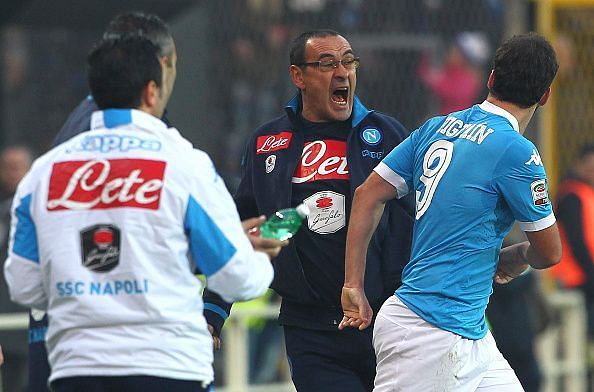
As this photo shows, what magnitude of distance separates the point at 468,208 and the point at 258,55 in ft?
19.5

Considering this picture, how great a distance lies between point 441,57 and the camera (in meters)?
10.9

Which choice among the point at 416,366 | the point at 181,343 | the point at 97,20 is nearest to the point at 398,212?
the point at 416,366

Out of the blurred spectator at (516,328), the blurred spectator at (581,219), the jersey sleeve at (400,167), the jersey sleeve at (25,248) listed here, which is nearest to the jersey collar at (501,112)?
the jersey sleeve at (400,167)

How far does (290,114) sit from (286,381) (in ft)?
14.2

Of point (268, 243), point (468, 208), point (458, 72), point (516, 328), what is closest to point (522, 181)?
point (468, 208)

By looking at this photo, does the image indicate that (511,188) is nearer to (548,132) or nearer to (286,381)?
(286,381)

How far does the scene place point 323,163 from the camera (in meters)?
5.61

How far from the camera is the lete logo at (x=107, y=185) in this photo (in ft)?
13.0

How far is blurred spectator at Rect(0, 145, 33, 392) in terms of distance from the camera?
8.37 meters

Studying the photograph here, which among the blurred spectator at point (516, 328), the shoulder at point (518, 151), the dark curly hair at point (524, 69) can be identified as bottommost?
the blurred spectator at point (516, 328)

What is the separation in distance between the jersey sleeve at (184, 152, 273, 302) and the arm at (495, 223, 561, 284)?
1.18 m

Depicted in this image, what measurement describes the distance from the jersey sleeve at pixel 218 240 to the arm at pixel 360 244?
100cm

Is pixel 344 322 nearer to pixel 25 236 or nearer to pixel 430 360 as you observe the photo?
pixel 430 360

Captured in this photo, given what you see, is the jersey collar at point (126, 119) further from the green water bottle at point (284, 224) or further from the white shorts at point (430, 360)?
the white shorts at point (430, 360)
